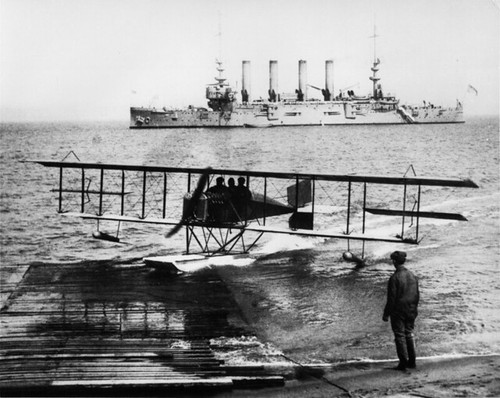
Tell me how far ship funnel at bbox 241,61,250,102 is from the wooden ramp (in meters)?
106

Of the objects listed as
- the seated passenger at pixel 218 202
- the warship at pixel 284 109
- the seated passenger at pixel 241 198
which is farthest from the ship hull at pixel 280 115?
the seated passenger at pixel 218 202

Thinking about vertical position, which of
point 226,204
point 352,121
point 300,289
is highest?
point 352,121

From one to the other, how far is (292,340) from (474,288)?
6.47 meters

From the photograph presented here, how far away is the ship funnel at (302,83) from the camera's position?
12521 cm

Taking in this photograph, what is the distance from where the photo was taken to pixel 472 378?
7.40 metres

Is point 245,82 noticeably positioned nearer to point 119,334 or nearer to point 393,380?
point 119,334

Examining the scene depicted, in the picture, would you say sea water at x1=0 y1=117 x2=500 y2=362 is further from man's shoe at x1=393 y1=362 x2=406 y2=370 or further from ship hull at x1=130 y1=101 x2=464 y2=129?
ship hull at x1=130 y1=101 x2=464 y2=129

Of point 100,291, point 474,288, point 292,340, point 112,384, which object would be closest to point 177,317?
point 292,340

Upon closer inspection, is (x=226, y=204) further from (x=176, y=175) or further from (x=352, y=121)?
(x=352, y=121)

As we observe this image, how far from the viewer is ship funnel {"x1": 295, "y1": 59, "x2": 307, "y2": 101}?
125m

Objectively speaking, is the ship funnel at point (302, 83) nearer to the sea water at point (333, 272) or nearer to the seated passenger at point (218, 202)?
the sea water at point (333, 272)

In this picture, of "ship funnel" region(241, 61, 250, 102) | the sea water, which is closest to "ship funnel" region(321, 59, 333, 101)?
"ship funnel" region(241, 61, 250, 102)

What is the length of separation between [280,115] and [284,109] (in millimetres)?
1425

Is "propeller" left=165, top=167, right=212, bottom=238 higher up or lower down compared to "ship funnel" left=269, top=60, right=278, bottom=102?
lower down
